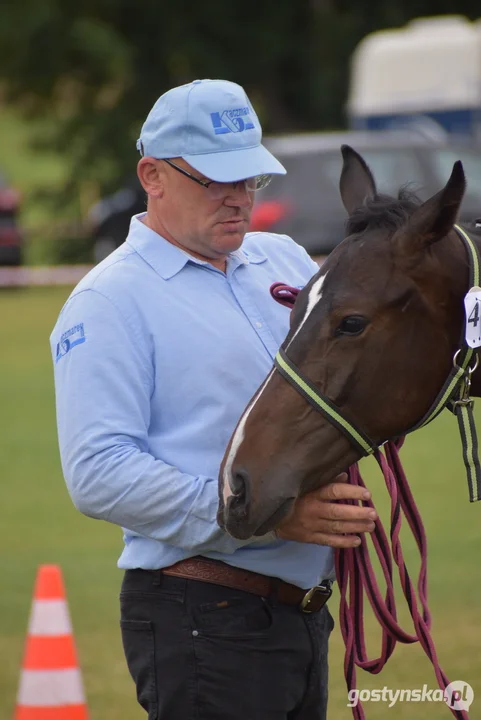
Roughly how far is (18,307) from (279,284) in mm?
14837

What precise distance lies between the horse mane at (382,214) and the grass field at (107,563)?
2.50 metres

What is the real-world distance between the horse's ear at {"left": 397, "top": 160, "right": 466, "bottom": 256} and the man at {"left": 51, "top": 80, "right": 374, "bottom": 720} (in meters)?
0.39

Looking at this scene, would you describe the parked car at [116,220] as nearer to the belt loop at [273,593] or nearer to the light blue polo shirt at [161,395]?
the light blue polo shirt at [161,395]

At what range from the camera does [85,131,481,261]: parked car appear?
13688 millimetres

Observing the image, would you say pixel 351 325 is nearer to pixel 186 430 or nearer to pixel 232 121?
pixel 186 430

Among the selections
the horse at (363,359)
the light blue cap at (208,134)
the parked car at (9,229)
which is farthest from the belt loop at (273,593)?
the parked car at (9,229)

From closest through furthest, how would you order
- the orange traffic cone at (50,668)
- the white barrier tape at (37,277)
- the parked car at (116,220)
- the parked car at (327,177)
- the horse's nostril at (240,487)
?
the horse's nostril at (240,487), the orange traffic cone at (50,668), the parked car at (327,177), the parked car at (116,220), the white barrier tape at (37,277)

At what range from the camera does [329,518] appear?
8.45 ft

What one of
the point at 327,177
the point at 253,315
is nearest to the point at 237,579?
the point at 253,315

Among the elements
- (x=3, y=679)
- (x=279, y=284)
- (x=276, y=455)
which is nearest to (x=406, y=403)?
(x=276, y=455)

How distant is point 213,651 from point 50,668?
1.23 meters

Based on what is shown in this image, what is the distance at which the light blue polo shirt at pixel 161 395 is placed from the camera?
2.68 metres

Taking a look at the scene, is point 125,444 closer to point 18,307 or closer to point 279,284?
point 279,284

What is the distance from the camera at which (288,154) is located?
14273mm
